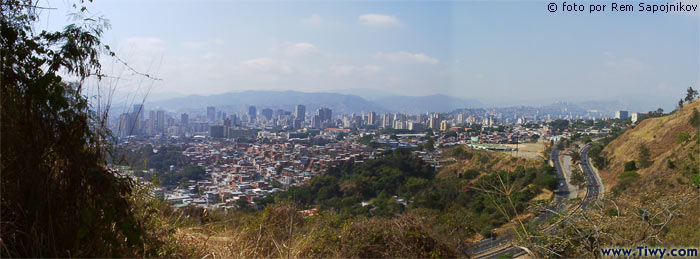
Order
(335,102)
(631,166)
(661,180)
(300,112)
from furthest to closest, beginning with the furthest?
(335,102) < (300,112) < (631,166) < (661,180)

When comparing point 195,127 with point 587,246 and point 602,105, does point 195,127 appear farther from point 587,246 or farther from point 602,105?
point 602,105

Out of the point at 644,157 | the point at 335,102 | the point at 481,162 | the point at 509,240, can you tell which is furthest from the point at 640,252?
the point at 335,102

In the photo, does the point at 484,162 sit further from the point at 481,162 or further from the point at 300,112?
the point at 300,112

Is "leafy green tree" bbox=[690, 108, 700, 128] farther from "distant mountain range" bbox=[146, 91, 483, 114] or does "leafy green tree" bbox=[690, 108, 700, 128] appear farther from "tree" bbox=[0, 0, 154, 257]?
"tree" bbox=[0, 0, 154, 257]

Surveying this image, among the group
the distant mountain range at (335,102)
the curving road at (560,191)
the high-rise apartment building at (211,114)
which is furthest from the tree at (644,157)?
the high-rise apartment building at (211,114)

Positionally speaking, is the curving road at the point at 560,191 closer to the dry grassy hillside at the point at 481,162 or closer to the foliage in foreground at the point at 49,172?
the dry grassy hillside at the point at 481,162

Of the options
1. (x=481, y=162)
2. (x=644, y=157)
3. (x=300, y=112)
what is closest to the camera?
(x=644, y=157)
